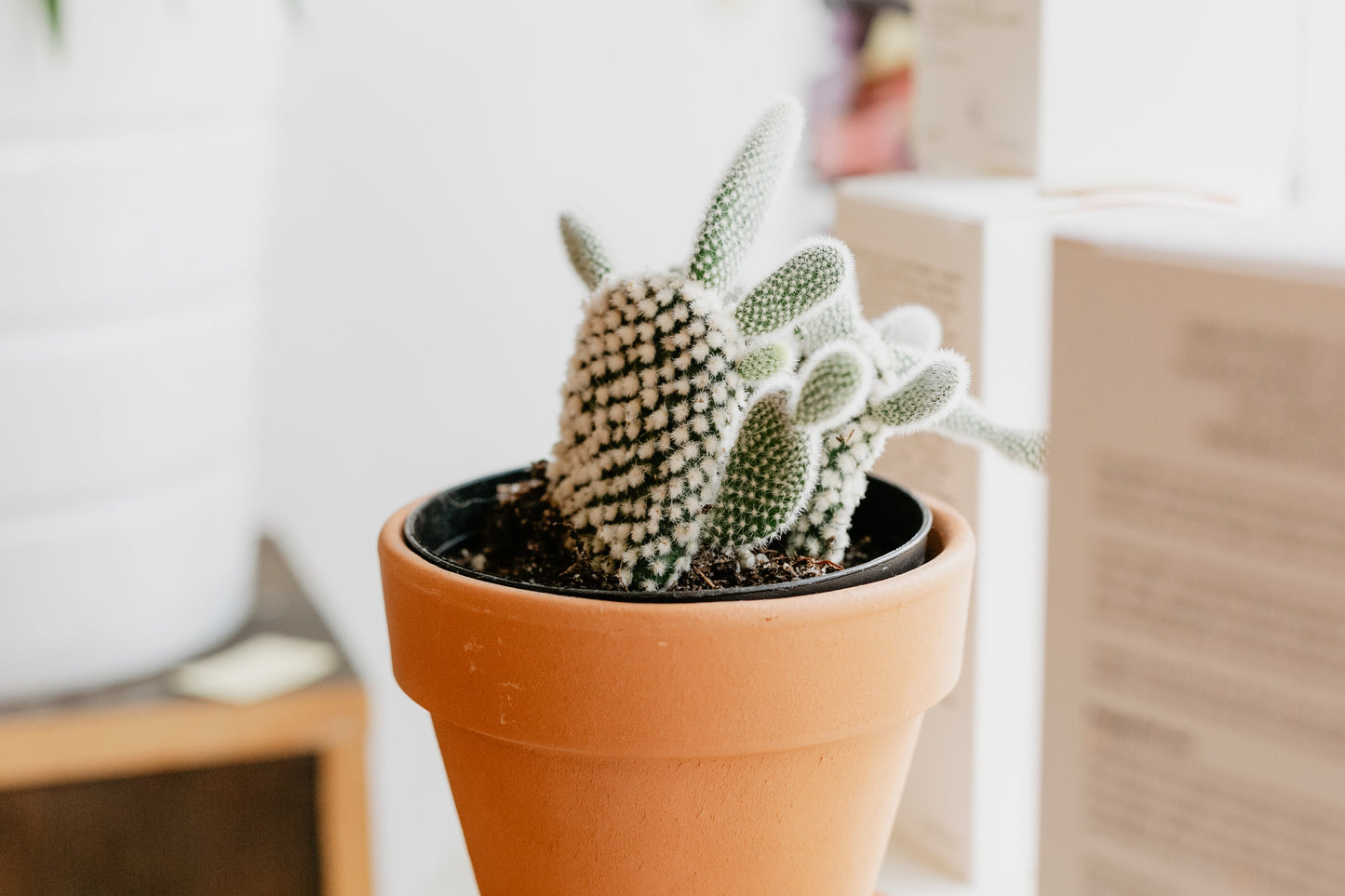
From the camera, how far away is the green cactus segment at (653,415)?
458 millimetres

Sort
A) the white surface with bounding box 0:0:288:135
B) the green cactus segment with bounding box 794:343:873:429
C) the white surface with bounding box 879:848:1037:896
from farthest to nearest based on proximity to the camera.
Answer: the white surface with bounding box 879:848:1037:896, the white surface with bounding box 0:0:288:135, the green cactus segment with bounding box 794:343:873:429

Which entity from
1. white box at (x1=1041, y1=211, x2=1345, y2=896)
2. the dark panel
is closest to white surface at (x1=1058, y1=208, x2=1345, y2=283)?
white box at (x1=1041, y1=211, x2=1345, y2=896)

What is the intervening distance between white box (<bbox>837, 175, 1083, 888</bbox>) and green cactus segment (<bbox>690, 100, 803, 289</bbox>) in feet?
0.48

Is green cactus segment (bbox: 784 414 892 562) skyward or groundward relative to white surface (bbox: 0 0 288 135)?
groundward

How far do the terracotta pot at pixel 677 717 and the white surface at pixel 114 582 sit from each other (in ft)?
0.57

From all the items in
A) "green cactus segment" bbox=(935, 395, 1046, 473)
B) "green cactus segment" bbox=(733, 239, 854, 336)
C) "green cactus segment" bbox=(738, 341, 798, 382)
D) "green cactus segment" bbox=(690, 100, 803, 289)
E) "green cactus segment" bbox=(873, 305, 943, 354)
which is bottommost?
"green cactus segment" bbox=(935, 395, 1046, 473)

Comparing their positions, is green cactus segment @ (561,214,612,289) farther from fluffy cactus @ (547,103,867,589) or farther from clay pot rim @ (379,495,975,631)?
clay pot rim @ (379,495,975,631)

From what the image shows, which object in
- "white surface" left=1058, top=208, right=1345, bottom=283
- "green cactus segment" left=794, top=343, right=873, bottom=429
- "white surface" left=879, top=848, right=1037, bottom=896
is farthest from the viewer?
"white surface" left=879, top=848, right=1037, bottom=896

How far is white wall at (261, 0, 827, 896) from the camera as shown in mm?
1009

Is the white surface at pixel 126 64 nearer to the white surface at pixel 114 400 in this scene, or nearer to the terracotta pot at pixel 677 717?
the white surface at pixel 114 400

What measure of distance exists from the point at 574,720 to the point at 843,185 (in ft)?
1.23

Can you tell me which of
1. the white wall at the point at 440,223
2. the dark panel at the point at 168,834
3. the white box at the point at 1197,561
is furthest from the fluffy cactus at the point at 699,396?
the white wall at the point at 440,223

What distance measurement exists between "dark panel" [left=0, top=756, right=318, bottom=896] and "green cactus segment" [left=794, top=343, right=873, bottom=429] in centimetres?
34

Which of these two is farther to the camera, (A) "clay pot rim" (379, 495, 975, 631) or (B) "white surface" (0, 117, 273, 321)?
(B) "white surface" (0, 117, 273, 321)
